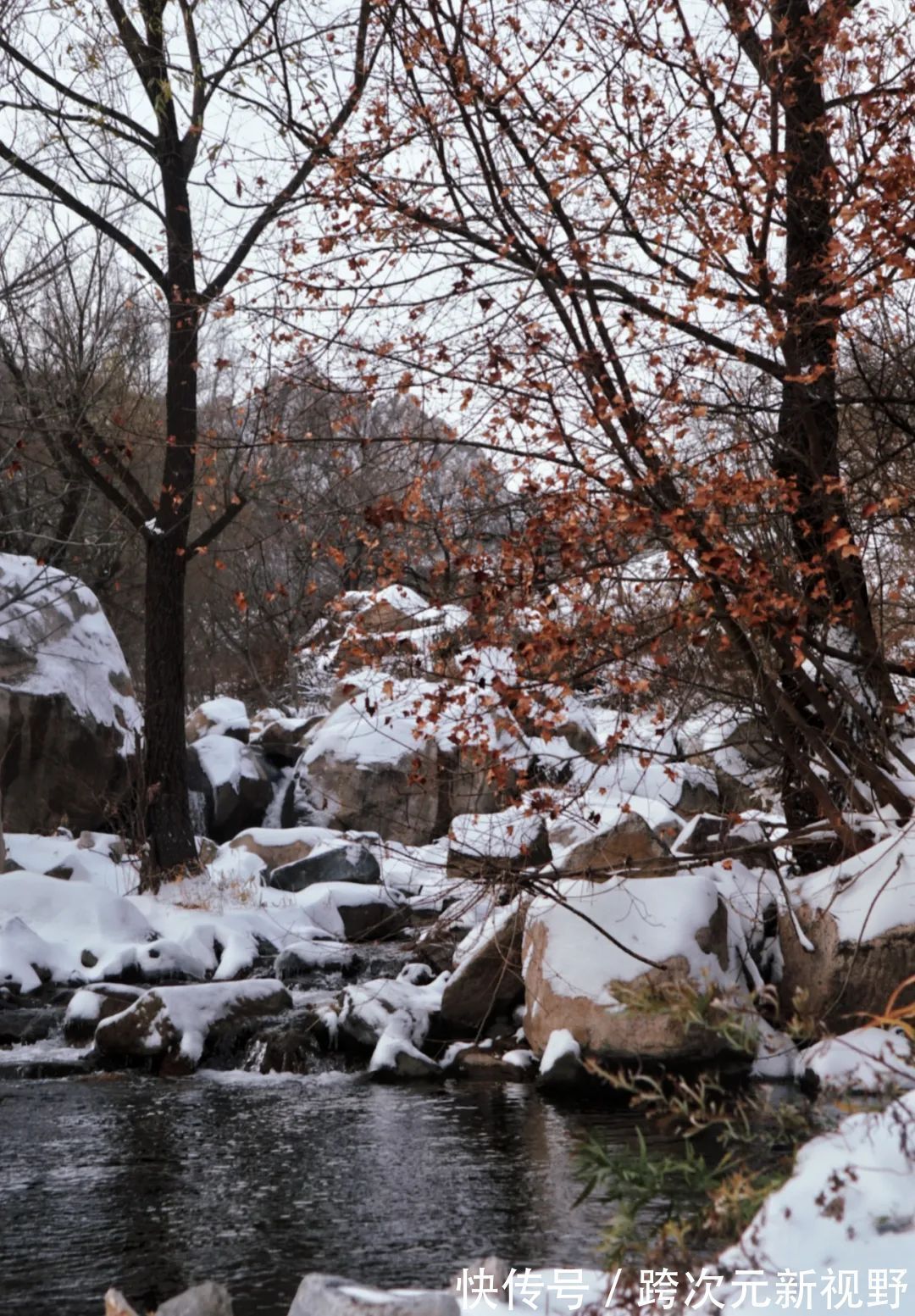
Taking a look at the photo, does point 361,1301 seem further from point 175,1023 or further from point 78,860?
point 78,860

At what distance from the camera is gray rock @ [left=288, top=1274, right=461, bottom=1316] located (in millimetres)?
2832

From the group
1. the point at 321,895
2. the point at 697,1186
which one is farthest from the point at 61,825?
the point at 697,1186

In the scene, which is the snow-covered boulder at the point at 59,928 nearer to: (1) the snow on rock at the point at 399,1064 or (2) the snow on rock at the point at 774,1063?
(1) the snow on rock at the point at 399,1064

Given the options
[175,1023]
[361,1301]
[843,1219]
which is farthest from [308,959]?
[843,1219]

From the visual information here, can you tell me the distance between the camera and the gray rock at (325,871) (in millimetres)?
13438

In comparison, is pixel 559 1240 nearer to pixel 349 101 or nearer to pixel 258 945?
pixel 349 101

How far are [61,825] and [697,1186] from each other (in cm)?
1466

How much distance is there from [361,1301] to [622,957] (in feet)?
16.1

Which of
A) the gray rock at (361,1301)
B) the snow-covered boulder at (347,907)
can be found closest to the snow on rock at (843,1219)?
the gray rock at (361,1301)

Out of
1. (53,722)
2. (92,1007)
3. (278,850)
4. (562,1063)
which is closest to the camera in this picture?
(562,1063)

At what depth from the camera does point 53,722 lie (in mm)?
16312

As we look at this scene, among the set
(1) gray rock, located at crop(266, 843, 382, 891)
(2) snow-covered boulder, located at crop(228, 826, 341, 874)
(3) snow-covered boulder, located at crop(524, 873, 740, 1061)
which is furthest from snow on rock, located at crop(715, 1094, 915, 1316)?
(2) snow-covered boulder, located at crop(228, 826, 341, 874)

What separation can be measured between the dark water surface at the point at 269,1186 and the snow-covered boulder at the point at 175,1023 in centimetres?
37

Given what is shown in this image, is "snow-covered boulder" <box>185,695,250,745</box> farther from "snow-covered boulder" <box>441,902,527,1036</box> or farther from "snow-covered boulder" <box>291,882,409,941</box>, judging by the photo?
"snow-covered boulder" <box>441,902,527,1036</box>
